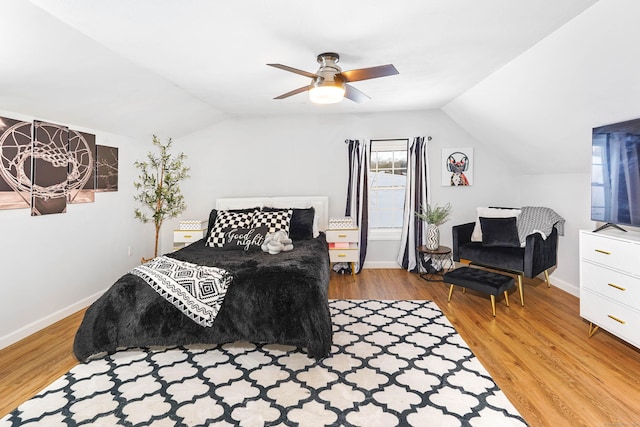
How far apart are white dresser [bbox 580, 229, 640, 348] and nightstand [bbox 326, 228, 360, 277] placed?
2489 mm

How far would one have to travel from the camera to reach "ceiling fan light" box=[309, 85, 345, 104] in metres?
2.64

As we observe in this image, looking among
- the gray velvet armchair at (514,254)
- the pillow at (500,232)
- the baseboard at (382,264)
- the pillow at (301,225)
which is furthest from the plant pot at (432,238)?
the pillow at (301,225)

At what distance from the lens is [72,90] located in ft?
9.30

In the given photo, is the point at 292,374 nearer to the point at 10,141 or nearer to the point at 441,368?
the point at 441,368

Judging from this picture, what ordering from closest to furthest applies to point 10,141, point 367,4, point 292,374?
1. point 367,4
2. point 292,374
3. point 10,141

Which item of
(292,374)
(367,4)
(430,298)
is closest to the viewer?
(367,4)

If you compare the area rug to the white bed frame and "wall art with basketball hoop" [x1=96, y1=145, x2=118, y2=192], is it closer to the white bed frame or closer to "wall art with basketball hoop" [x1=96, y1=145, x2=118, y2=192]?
"wall art with basketball hoop" [x1=96, y1=145, x2=118, y2=192]

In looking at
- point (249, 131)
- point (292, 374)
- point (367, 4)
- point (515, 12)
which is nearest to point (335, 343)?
point (292, 374)

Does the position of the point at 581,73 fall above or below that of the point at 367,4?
below

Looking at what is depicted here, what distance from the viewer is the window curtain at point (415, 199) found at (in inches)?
193

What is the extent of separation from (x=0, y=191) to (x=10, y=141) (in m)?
0.43

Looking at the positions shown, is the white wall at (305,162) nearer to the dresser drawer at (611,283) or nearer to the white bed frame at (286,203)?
the white bed frame at (286,203)

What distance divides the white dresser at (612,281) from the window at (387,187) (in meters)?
2.51

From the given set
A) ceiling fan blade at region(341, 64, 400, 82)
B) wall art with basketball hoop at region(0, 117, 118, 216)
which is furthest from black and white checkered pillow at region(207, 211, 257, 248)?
ceiling fan blade at region(341, 64, 400, 82)
